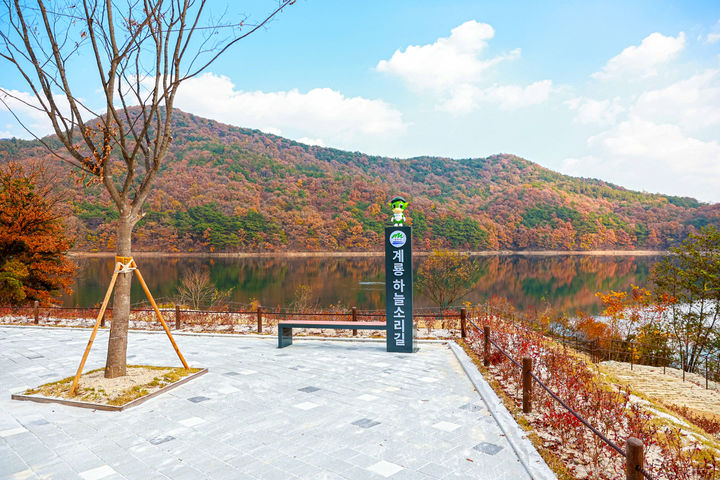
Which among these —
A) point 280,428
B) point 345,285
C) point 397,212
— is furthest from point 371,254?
point 280,428

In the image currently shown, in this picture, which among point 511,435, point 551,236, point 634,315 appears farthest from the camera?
point 551,236

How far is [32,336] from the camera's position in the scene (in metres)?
9.65

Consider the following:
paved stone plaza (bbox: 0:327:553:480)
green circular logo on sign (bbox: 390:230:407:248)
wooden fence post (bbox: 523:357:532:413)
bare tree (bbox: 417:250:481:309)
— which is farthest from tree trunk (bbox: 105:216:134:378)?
bare tree (bbox: 417:250:481:309)

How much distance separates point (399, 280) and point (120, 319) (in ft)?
14.5

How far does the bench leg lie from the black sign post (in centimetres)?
222

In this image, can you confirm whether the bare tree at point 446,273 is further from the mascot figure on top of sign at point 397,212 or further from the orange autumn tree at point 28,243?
the orange autumn tree at point 28,243

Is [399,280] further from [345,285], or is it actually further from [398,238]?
[345,285]

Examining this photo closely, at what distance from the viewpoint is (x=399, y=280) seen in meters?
7.66

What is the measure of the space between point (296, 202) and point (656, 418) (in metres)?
80.4

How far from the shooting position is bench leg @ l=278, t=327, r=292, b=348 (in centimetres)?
846

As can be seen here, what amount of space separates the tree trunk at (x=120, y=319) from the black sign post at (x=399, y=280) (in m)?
4.09

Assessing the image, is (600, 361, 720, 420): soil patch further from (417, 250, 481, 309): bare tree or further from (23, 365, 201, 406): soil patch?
(23, 365, 201, 406): soil patch

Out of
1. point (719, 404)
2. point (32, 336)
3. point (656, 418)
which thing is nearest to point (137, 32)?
point (32, 336)

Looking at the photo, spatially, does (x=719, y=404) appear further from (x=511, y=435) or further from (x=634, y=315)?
(x=634, y=315)
